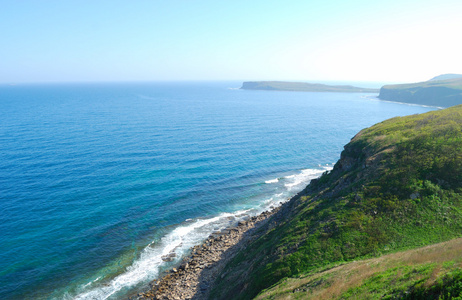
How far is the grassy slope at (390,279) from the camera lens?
14.5 m

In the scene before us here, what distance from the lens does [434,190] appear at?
29953 millimetres

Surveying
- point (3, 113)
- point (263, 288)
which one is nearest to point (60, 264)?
point (263, 288)

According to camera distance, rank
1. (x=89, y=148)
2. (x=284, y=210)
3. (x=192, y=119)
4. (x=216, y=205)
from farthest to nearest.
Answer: (x=192, y=119) < (x=89, y=148) < (x=216, y=205) < (x=284, y=210)

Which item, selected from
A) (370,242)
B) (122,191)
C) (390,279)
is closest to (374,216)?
(370,242)

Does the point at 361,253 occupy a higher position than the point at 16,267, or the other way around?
the point at 361,253

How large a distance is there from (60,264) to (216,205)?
30.4m

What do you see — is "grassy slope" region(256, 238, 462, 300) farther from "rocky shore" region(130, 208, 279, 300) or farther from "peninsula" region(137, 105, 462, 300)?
"rocky shore" region(130, 208, 279, 300)

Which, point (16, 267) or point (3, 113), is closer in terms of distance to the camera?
point (16, 267)

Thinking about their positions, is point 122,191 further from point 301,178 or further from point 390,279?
point 390,279

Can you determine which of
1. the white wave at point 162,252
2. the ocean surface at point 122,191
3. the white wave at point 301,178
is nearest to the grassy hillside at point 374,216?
the white wave at point 162,252

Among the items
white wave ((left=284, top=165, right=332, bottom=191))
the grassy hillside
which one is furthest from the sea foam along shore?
the grassy hillside

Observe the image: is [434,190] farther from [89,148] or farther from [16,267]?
[89,148]

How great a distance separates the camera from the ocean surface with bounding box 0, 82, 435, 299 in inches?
1619

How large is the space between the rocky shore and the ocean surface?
2.55 m
